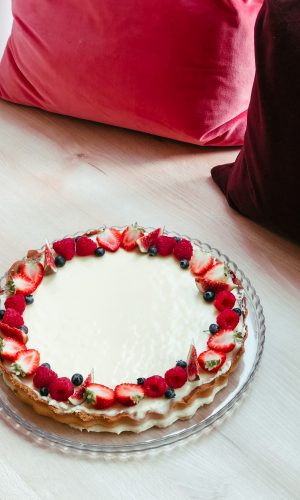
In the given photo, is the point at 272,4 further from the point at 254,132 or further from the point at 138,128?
the point at 138,128

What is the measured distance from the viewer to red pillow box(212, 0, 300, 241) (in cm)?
137

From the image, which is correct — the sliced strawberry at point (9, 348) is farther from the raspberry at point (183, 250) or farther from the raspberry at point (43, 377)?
the raspberry at point (183, 250)

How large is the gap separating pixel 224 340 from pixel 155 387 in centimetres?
16

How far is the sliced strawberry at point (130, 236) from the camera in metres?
1.46

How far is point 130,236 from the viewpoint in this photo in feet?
4.79

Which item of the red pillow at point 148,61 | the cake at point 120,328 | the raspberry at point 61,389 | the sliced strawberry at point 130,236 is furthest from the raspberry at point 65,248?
the red pillow at point 148,61

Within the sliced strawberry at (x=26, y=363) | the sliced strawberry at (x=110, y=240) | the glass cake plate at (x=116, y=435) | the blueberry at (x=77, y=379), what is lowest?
the glass cake plate at (x=116, y=435)

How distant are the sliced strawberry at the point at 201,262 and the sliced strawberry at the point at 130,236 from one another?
0.12 metres

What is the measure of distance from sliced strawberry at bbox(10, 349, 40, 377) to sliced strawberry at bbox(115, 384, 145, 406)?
0.49 ft

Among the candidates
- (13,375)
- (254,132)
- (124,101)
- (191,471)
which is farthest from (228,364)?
(124,101)

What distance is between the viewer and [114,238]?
4.79 ft

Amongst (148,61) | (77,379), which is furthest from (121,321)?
(148,61)

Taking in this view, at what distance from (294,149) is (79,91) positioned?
0.61 meters

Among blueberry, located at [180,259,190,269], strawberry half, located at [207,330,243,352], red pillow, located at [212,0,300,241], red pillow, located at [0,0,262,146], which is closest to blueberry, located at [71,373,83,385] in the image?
strawberry half, located at [207,330,243,352]
